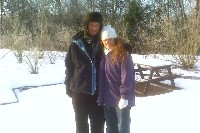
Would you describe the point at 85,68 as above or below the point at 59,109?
above

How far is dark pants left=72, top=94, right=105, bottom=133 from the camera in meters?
3.70

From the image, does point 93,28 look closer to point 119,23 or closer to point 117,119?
point 117,119

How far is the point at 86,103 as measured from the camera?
12.2 ft

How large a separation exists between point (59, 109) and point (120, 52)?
3.03 metres

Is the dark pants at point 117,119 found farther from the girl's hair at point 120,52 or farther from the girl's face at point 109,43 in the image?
the girl's face at point 109,43

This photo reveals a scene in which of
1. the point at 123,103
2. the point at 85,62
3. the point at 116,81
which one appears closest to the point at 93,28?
the point at 85,62

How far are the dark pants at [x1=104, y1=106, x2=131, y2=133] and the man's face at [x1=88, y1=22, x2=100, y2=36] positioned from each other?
0.79 metres

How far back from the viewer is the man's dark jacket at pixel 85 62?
3.64m

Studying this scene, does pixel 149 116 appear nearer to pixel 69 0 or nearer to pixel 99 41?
pixel 99 41

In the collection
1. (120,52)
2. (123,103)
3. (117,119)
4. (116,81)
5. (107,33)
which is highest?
(107,33)

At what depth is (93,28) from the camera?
11.7 ft

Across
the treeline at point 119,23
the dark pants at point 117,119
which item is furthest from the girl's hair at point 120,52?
the treeline at point 119,23

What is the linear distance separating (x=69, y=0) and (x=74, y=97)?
24229 millimetres

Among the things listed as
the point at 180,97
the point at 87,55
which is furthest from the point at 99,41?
the point at 180,97
